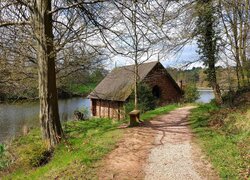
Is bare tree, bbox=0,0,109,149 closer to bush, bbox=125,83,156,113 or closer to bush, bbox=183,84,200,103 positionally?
bush, bbox=125,83,156,113

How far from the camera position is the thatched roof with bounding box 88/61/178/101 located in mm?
26875

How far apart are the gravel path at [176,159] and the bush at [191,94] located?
65.3ft

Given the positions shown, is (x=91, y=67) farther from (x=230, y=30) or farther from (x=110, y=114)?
(x=110, y=114)

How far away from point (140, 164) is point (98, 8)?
617 centimetres

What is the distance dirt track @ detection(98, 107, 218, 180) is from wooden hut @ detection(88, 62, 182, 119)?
45.1 feet

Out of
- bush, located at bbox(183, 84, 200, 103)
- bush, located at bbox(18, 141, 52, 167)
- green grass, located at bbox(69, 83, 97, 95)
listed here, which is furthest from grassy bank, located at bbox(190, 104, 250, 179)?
bush, located at bbox(183, 84, 200, 103)

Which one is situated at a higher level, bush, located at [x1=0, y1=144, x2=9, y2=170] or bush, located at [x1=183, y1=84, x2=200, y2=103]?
bush, located at [x1=183, y1=84, x2=200, y2=103]

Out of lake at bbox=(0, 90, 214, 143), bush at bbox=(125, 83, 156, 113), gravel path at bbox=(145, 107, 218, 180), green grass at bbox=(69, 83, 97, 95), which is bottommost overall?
lake at bbox=(0, 90, 214, 143)

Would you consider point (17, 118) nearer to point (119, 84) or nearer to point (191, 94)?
point (119, 84)

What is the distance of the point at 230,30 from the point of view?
63.4 feet

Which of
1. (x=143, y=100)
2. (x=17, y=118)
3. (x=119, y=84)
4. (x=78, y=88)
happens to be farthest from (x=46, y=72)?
(x=17, y=118)

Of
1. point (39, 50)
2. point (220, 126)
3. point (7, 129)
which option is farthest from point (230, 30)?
point (7, 129)

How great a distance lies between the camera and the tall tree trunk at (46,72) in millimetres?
10609

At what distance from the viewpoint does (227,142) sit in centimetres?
948
